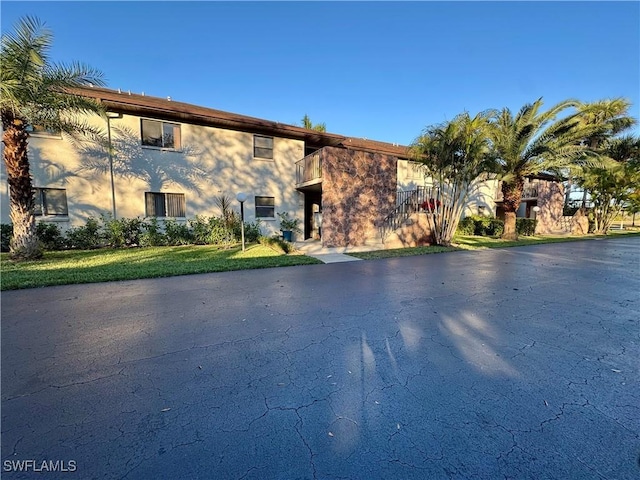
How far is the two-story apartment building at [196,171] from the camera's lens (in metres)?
11.9

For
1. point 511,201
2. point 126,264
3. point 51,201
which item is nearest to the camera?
point 126,264

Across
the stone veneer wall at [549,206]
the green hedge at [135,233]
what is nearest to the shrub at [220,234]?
the green hedge at [135,233]

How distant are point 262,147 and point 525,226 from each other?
61.9ft

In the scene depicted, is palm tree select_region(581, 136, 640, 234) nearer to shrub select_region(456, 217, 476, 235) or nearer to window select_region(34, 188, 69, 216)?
shrub select_region(456, 217, 476, 235)

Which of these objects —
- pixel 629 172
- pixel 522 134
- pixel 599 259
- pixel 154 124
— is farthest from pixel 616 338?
pixel 629 172

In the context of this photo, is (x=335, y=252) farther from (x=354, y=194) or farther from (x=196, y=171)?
(x=196, y=171)

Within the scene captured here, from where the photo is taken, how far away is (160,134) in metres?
13.4

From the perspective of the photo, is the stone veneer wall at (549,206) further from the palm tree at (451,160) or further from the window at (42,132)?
the window at (42,132)

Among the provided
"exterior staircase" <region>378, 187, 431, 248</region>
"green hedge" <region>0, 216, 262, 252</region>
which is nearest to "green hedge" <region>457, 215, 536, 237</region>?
"exterior staircase" <region>378, 187, 431, 248</region>

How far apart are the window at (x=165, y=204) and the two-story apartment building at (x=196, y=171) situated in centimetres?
4

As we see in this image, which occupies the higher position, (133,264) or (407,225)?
(407,225)

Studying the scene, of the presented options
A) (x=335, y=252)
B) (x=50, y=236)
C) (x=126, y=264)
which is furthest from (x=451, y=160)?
(x=50, y=236)

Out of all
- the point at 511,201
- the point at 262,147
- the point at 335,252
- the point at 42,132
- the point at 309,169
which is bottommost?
the point at 335,252

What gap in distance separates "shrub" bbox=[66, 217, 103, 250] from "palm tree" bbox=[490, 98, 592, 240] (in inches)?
730
